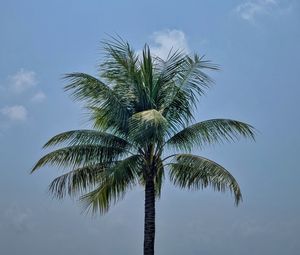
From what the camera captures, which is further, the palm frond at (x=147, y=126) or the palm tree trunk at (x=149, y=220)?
the palm tree trunk at (x=149, y=220)

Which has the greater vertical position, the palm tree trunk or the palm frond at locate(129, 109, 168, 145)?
the palm frond at locate(129, 109, 168, 145)

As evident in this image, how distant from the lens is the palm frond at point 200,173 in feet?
81.1

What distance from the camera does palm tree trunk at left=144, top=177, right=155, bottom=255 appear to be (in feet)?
78.6

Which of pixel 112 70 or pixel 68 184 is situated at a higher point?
pixel 112 70

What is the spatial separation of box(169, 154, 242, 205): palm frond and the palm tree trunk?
160 centimetres

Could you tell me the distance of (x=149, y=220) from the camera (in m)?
24.1

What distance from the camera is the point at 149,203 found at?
24.3m

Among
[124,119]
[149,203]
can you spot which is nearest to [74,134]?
[124,119]

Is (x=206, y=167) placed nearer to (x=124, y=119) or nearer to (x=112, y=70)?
(x=124, y=119)

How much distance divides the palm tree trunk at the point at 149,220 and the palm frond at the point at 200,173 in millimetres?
1599

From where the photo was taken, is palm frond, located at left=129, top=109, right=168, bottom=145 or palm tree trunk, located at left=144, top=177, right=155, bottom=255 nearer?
palm frond, located at left=129, top=109, right=168, bottom=145

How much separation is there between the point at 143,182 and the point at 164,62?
188 inches

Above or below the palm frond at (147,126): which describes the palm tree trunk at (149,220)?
below

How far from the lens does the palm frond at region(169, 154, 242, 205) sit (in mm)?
24734
